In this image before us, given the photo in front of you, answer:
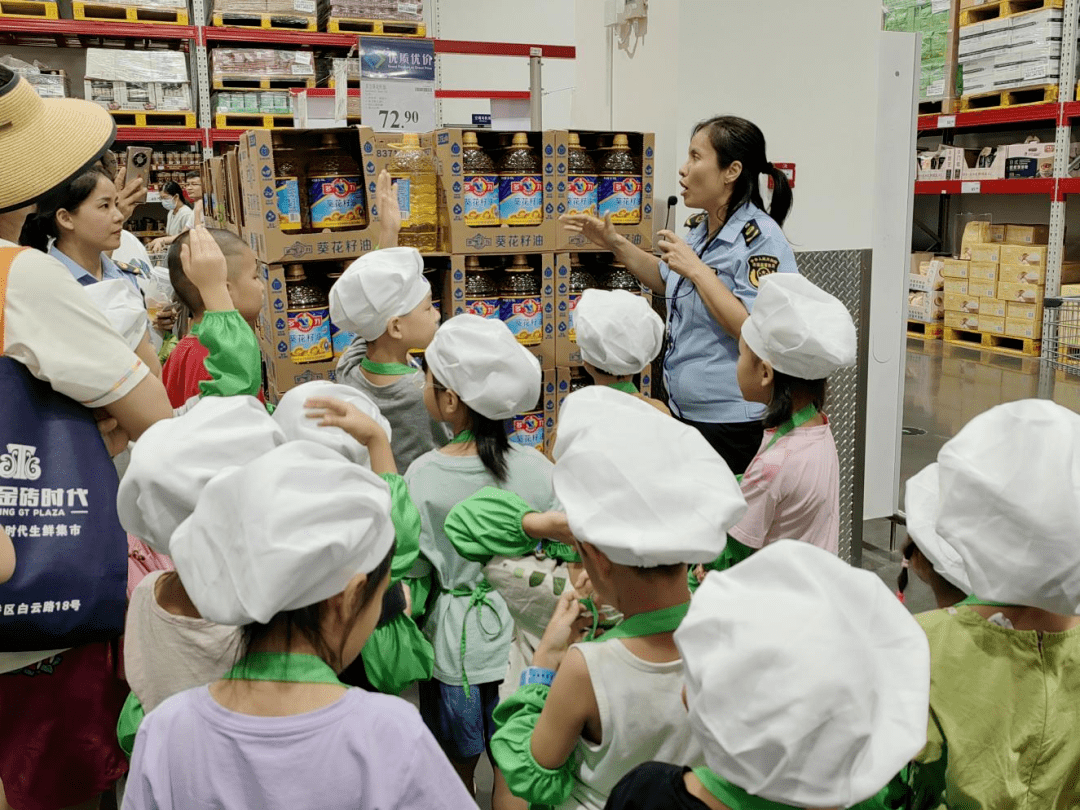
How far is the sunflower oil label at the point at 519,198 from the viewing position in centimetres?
342

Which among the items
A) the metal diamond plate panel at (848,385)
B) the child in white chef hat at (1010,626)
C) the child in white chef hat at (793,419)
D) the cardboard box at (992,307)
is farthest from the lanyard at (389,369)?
the cardboard box at (992,307)

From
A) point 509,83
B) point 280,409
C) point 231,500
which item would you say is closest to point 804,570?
point 231,500

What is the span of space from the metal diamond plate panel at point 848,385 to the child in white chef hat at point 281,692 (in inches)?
122

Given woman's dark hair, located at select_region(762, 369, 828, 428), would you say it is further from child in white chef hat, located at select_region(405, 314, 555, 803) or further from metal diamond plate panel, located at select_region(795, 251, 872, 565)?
metal diamond plate panel, located at select_region(795, 251, 872, 565)

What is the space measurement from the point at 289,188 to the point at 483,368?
1480mm

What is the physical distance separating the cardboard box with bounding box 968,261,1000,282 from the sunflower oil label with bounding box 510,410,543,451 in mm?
6680

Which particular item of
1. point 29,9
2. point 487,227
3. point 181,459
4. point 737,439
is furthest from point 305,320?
point 29,9

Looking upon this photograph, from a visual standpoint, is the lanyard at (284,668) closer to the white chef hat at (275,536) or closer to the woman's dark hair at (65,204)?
the white chef hat at (275,536)

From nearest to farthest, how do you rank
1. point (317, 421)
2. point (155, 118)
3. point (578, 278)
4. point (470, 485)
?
point (317, 421), point (470, 485), point (578, 278), point (155, 118)

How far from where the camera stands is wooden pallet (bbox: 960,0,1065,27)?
318 inches

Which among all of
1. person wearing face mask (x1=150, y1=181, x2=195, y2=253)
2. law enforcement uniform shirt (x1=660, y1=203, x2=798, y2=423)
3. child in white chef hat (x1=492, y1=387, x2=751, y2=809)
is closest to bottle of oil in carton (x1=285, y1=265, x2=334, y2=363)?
law enforcement uniform shirt (x1=660, y1=203, x2=798, y2=423)

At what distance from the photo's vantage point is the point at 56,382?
5.40 ft

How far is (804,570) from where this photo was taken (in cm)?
105

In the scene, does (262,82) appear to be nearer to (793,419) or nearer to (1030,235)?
(1030,235)
